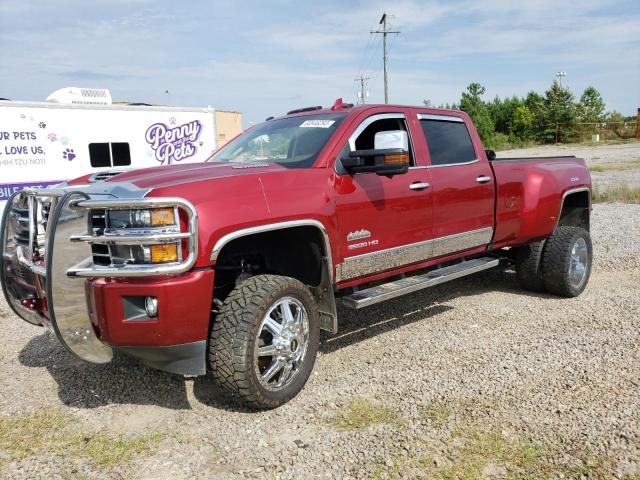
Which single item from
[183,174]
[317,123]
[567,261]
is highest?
[317,123]

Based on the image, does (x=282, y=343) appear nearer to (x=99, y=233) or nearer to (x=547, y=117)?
(x=99, y=233)

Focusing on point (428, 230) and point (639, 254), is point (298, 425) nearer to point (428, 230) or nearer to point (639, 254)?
point (428, 230)

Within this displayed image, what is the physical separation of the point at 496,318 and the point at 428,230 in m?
1.36

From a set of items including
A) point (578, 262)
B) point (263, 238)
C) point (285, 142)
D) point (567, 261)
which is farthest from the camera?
point (578, 262)

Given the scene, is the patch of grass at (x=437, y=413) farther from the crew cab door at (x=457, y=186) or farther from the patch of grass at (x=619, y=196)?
the patch of grass at (x=619, y=196)

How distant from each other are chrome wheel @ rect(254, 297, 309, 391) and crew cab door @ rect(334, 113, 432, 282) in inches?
18.8

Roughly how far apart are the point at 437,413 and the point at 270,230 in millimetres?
1540

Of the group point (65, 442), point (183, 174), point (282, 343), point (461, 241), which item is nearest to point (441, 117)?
point (461, 241)

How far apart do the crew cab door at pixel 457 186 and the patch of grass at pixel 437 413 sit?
1.58 m

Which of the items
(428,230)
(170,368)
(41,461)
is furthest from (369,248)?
(41,461)

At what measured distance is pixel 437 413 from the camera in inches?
137

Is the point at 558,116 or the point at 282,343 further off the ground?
the point at 558,116

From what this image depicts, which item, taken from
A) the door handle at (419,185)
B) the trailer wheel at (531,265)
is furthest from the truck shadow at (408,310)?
the door handle at (419,185)

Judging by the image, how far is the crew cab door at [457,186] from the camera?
477 cm
